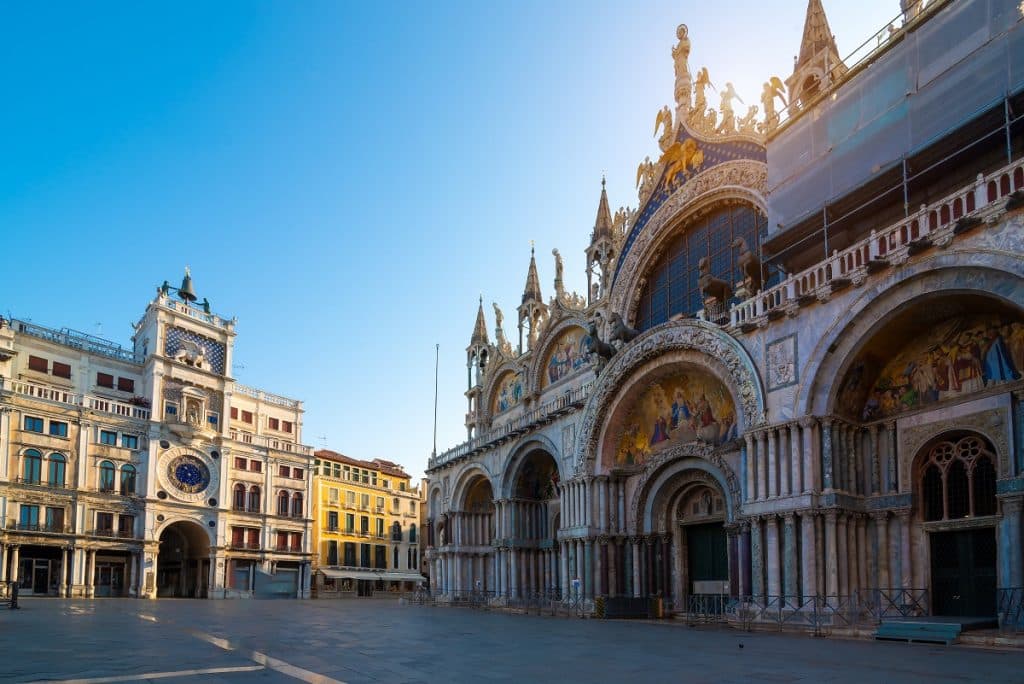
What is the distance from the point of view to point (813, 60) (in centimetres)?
2909

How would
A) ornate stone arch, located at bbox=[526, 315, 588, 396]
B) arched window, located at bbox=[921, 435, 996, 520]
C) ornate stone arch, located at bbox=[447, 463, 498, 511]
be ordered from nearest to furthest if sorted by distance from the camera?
arched window, located at bbox=[921, 435, 996, 520] < ornate stone arch, located at bbox=[526, 315, 588, 396] < ornate stone arch, located at bbox=[447, 463, 498, 511]

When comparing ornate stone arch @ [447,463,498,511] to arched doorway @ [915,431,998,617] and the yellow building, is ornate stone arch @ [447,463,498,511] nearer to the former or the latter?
arched doorway @ [915,431,998,617]

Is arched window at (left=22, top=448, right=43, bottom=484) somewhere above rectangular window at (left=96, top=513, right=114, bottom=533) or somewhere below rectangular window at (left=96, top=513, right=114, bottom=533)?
above

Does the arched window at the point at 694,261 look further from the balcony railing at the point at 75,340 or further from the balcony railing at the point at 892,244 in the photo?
the balcony railing at the point at 75,340

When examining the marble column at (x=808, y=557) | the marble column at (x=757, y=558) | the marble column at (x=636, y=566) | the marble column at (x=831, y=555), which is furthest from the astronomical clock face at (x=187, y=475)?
the marble column at (x=831, y=555)

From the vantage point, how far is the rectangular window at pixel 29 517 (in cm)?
5425

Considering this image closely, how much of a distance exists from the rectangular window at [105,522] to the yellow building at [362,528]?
1836 centimetres

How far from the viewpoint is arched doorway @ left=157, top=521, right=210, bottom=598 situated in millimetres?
64750

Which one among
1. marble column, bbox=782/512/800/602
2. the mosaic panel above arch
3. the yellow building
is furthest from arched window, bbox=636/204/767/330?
the yellow building

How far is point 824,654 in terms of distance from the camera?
590 inches

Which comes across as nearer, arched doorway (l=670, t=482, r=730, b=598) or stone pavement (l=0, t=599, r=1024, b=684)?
stone pavement (l=0, t=599, r=1024, b=684)

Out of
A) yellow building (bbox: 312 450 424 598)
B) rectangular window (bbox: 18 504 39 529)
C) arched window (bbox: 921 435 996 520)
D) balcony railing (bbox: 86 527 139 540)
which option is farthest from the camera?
yellow building (bbox: 312 450 424 598)

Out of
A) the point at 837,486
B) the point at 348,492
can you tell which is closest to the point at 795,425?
the point at 837,486

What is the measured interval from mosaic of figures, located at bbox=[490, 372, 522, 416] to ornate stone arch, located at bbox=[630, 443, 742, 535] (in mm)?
15716
